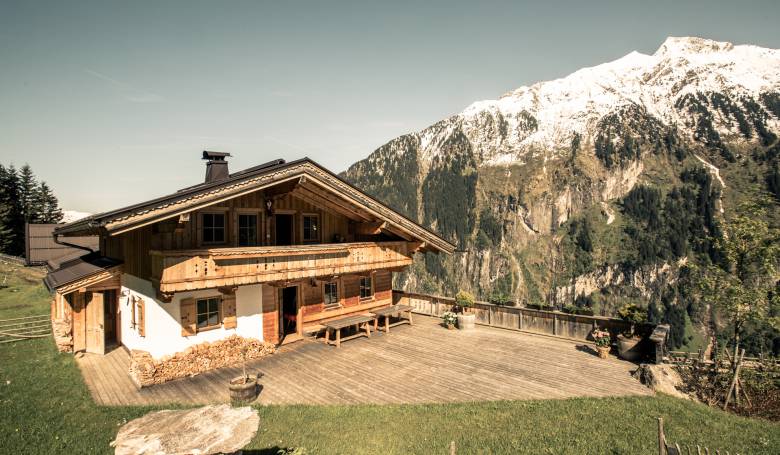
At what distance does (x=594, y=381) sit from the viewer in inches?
506

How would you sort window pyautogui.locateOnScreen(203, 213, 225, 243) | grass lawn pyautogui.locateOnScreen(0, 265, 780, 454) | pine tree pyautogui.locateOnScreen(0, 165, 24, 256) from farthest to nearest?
pine tree pyautogui.locateOnScreen(0, 165, 24, 256)
window pyautogui.locateOnScreen(203, 213, 225, 243)
grass lawn pyautogui.locateOnScreen(0, 265, 780, 454)

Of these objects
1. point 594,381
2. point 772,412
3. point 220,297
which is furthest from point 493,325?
point 220,297

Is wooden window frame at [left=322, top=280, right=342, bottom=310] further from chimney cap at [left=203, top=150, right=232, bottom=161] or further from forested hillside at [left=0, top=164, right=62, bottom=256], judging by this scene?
forested hillside at [left=0, top=164, right=62, bottom=256]

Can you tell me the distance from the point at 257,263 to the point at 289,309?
511 centimetres

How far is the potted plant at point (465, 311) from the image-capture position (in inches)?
764

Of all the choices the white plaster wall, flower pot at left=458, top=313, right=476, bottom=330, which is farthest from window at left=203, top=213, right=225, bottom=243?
flower pot at left=458, top=313, right=476, bottom=330

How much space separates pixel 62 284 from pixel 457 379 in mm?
14147

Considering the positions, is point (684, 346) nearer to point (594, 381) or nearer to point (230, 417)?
point (594, 381)

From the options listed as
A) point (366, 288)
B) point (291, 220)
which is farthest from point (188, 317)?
point (366, 288)

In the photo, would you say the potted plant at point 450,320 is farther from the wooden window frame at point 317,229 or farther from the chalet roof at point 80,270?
the chalet roof at point 80,270

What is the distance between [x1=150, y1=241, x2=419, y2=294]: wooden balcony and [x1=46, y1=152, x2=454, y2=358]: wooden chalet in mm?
36

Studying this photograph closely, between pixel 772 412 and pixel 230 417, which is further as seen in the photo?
pixel 772 412

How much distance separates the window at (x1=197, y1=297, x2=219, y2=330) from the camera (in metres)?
14.7

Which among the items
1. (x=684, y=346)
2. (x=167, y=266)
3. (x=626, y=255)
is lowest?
(x=684, y=346)
